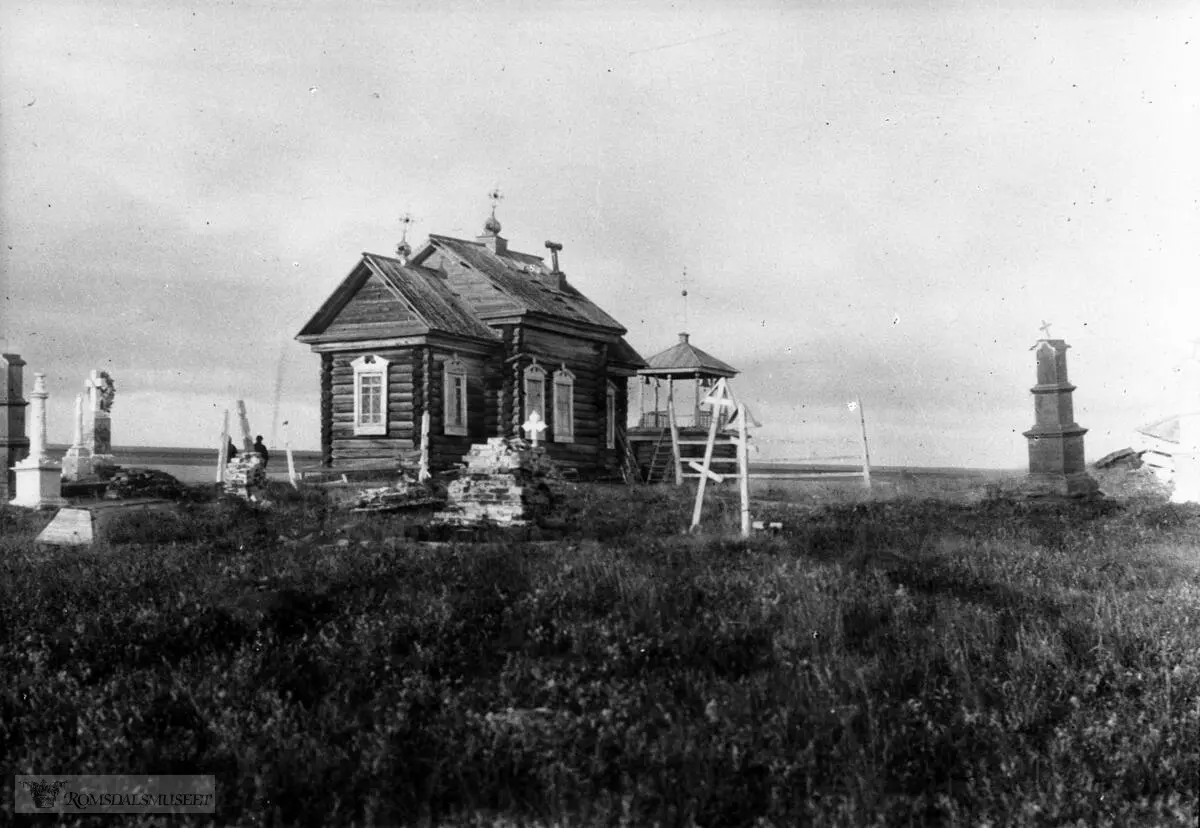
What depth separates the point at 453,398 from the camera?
26.0 m

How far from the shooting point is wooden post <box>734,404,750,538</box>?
1341cm

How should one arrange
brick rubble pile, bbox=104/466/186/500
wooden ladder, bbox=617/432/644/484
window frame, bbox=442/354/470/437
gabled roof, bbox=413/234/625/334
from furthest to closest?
wooden ladder, bbox=617/432/644/484
gabled roof, bbox=413/234/625/334
window frame, bbox=442/354/470/437
brick rubble pile, bbox=104/466/186/500

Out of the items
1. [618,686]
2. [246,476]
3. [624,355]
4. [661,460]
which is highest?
[624,355]

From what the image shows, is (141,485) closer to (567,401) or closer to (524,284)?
(567,401)

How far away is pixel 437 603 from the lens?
795 cm

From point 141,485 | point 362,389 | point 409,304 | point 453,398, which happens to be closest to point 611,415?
point 453,398

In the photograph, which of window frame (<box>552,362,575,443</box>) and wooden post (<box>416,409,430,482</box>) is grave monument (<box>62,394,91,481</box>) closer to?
wooden post (<box>416,409,430,482</box>)

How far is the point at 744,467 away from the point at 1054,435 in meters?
8.71

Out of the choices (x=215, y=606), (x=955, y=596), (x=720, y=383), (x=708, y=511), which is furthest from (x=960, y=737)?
(x=708, y=511)

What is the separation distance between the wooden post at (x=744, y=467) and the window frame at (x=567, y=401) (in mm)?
14051

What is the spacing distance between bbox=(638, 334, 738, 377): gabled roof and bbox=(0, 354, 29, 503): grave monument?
18.5 metres

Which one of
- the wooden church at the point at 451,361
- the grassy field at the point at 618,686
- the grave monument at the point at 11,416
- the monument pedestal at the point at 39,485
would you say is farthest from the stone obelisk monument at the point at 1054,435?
the grave monument at the point at 11,416

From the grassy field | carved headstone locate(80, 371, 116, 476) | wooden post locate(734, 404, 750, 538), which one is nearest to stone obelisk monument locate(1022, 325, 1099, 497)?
wooden post locate(734, 404, 750, 538)

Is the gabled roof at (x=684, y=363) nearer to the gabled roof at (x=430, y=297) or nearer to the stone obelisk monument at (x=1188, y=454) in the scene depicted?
the gabled roof at (x=430, y=297)
